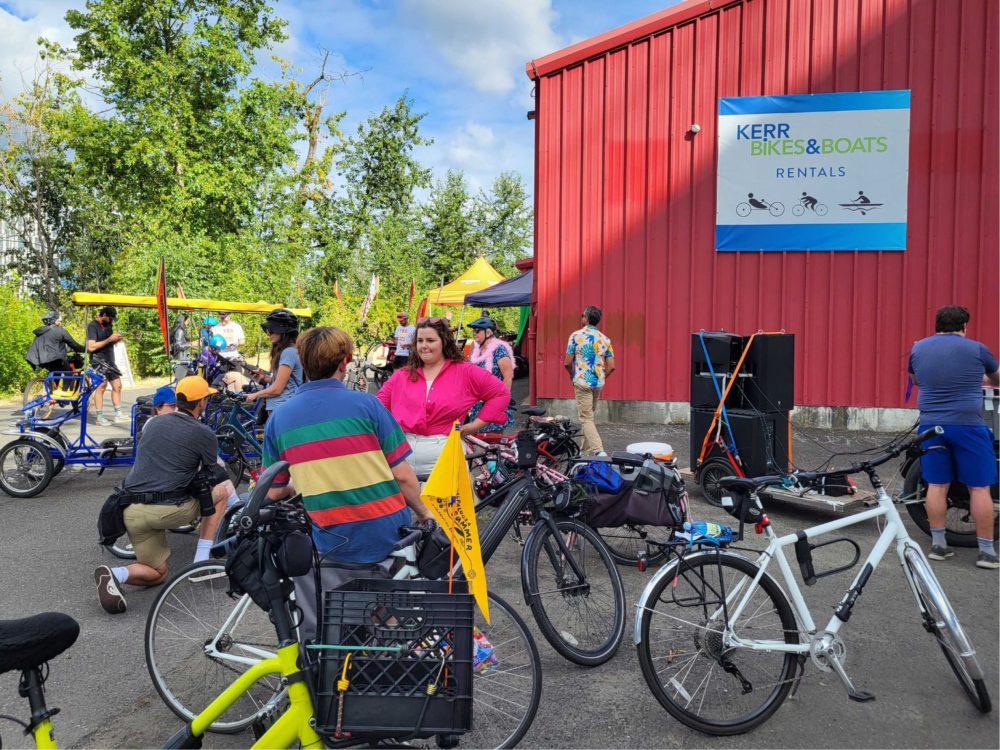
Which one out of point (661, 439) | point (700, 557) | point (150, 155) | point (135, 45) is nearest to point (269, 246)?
point (150, 155)

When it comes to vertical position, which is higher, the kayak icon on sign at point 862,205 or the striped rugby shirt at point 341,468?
the kayak icon on sign at point 862,205

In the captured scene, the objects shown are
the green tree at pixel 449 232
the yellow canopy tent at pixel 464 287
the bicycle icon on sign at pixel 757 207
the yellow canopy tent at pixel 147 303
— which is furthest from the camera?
the green tree at pixel 449 232

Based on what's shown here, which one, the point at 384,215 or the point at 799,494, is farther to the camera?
the point at 384,215

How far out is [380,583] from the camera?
105 inches

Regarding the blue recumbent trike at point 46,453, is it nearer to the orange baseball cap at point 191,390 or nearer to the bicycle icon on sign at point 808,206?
the orange baseball cap at point 191,390

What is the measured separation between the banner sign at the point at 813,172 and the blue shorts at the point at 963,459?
21.3 feet

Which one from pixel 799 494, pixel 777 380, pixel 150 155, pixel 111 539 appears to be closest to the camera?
pixel 111 539

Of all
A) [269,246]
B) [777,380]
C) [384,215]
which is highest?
[384,215]

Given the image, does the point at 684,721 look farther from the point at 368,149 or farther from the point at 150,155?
the point at 368,149

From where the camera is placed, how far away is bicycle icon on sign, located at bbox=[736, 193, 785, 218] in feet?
38.4

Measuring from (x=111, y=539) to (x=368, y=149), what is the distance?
3394cm

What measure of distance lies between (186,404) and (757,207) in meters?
9.23

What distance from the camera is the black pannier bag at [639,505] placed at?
4883mm

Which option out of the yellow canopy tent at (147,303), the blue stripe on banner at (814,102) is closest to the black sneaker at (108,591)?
the yellow canopy tent at (147,303)
